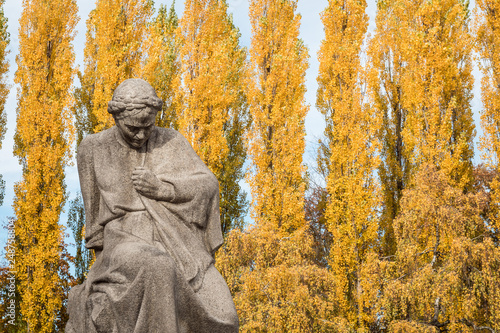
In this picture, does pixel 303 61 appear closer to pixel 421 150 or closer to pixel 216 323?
pixel 421 150

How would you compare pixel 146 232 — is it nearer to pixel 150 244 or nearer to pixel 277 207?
pixel 150 244

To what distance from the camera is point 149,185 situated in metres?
3.74

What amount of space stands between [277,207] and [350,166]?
2076 millimetres

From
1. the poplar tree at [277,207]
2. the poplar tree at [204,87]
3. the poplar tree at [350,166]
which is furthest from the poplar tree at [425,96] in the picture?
the poplar tree at [204,87]

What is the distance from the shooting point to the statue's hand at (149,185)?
3736 millimetres

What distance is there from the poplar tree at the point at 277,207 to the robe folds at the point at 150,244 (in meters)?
5.37

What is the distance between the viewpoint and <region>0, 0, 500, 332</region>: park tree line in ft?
31.9

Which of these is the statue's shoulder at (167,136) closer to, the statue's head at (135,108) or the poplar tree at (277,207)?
the statue's head at (135,108)

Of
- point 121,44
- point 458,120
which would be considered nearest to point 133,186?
point 121,44

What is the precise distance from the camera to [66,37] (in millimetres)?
16219

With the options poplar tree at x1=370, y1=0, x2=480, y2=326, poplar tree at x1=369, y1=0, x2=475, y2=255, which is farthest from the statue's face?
poplar tree at x1=369, y1=0, x2=475, y2=255

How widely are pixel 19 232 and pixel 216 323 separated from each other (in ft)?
38.3

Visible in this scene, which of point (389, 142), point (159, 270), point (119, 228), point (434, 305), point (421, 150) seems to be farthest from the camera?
point (389, 142)

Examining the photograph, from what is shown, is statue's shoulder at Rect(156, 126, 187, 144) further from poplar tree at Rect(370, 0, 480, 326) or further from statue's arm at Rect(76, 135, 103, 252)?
poplar tree at Rect(370, 0, 480, 326)
